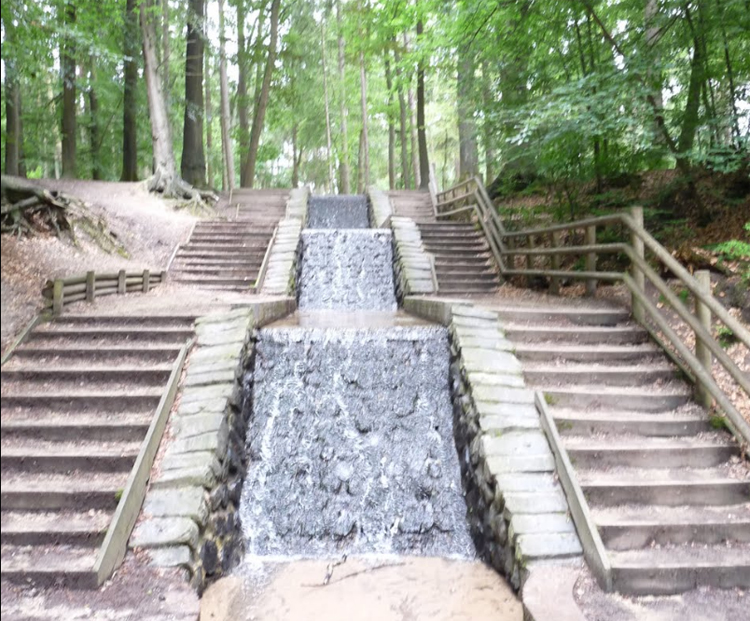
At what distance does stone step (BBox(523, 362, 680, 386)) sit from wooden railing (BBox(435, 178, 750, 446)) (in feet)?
0.72

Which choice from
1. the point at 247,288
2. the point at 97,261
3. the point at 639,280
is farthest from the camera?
the point at 247,288

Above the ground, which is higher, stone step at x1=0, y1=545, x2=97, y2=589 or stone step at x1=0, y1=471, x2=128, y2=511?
stone step at x1=0, y1=471, x2=128, y2=511

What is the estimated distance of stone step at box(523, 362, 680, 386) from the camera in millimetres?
5508

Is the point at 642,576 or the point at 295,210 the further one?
the point at 295,210

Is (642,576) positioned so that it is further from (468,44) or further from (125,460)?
(468,44)

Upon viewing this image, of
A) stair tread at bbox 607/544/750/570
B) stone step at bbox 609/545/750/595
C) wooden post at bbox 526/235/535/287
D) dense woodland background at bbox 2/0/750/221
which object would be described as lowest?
stone step at bbox 609/545/750/595

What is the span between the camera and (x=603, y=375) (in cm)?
555

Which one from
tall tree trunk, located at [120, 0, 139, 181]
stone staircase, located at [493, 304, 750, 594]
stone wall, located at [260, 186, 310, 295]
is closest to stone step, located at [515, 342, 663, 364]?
stone staircase, located at [493, 304, 750, 594]

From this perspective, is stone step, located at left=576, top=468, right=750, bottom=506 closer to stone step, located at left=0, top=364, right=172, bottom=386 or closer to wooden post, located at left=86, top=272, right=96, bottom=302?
stone step, located at left=0, top=364, right=172, bottom=386

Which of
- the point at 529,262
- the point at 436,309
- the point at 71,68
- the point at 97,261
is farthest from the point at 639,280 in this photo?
the point at 71,68

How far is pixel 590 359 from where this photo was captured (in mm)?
5879

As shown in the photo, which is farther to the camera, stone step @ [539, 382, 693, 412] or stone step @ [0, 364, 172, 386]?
stone step @ [539, 382, 693, 412]

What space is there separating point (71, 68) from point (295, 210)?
6.91 meters

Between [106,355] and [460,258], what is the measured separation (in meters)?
7.81
